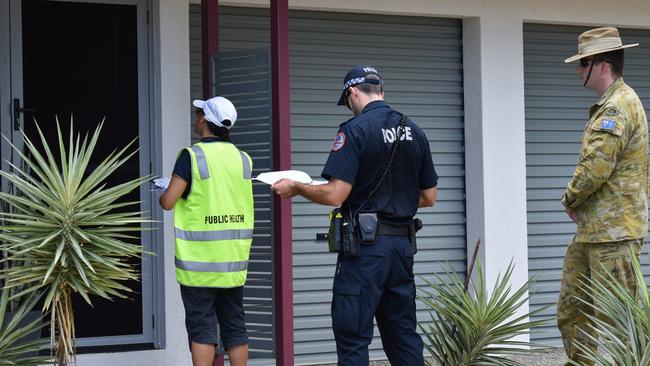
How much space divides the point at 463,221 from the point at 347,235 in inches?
158

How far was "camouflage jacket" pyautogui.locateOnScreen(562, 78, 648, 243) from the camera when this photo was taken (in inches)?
255

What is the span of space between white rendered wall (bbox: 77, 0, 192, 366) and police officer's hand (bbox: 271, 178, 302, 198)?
260 cm

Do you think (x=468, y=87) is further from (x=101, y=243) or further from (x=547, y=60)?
(x=101, y=243)

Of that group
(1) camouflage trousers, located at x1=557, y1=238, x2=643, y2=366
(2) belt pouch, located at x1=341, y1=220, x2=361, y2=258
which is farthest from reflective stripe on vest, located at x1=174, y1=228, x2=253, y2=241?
(1) camouflage trousers, located at x1=557, y1=238, x2=643, y2=366

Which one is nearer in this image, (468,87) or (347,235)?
(347,235)

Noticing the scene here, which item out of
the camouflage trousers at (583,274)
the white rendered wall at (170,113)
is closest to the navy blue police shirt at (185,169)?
the white rendered wall at (170,113)

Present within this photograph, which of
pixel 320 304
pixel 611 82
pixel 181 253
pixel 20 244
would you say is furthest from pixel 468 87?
pixel 20 244

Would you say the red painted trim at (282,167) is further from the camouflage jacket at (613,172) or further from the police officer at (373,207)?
the camouflage jacket at (613,172)

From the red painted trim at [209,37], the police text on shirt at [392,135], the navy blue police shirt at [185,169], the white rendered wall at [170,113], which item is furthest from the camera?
the white rendered wall at [170,113]

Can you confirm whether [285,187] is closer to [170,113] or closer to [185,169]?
[185,169]

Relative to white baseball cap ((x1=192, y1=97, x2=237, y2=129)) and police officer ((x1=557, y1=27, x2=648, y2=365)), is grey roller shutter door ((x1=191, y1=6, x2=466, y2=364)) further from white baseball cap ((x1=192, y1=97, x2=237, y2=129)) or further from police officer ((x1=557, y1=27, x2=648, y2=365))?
police officer ((x1=557, y1=27, x2=648, y2=365))

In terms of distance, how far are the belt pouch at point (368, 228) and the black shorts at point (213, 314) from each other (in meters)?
1.19

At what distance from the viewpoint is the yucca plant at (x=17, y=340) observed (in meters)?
6.04

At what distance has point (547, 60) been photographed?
33.5ft
